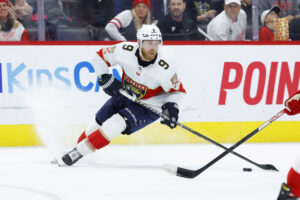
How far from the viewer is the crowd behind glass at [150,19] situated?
18.2ft

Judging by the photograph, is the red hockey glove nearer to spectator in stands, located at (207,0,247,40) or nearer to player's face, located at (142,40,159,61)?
player's face, located at (142,40,159,61)

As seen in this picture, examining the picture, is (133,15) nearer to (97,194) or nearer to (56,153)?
(56,153)

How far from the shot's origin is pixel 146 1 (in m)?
5.66

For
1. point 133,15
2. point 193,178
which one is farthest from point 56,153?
point 133,15

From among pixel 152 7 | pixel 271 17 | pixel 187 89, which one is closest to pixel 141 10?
pixel 152 7

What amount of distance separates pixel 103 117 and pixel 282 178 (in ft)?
4.47

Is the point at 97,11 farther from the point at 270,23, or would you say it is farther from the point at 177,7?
the point at 270,23

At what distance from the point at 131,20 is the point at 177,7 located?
1.44 ft

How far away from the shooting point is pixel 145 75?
4.34m

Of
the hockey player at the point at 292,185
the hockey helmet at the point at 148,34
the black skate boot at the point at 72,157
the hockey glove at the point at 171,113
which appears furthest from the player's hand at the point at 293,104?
the black skate boot at the point at 72,157

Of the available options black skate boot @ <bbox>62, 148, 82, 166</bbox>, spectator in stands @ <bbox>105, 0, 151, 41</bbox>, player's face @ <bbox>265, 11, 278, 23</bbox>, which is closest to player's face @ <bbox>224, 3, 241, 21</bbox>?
player's face @ <bbox>265, 11, 278, 23</bbox>

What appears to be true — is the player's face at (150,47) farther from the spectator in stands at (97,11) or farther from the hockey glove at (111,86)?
the spectator in stands at (97,11)

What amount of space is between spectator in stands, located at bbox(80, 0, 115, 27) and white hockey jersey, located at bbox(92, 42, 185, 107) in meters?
1.10

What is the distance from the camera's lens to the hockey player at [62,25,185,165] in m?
4.20
